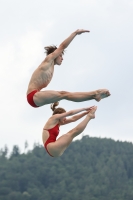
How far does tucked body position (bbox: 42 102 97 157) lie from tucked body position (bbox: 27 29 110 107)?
70 centimetres

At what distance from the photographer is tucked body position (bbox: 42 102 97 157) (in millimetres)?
27078

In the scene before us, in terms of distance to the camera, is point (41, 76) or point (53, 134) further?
point (53, 134)

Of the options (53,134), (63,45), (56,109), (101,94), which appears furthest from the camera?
(56,109)

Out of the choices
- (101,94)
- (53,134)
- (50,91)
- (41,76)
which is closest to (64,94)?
(50,91)

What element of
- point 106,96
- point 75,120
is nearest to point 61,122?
point 75,120

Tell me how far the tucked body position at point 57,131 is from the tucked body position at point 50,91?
27.5 inches

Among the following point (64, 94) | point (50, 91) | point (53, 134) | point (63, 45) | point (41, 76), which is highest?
point (63, 45)

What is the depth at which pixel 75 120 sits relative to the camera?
28516 mm

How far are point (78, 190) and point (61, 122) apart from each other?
171629 mm

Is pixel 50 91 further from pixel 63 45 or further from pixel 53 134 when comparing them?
pixel 53 134

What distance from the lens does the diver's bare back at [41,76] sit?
1053 inches

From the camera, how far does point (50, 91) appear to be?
26.5 m

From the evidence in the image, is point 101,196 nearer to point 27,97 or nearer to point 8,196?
point 8,196

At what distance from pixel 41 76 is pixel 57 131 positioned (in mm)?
2212
